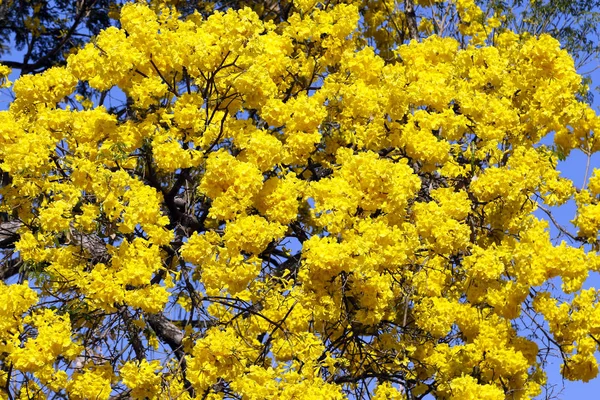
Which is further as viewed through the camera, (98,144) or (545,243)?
(98,144)

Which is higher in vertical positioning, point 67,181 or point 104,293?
point 67,181

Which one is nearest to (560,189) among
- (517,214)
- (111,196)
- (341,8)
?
(517,214)

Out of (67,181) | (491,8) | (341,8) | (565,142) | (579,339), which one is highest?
(491,8)

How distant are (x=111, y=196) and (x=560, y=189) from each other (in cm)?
309

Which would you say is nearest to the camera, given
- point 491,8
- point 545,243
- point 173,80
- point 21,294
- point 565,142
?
point 21,294

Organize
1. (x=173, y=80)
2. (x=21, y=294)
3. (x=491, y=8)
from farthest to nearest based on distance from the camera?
(x=491, y=8)
(x=173, y=80)
(x=21, y=294)

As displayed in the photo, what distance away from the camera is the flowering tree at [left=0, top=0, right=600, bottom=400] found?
6.21m

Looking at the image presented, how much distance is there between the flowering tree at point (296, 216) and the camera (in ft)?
20.4

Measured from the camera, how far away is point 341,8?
779cm

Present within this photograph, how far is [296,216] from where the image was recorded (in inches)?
254

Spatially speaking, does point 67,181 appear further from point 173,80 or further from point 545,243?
point 545,243

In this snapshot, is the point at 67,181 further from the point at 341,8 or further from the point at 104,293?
the point at 341,8

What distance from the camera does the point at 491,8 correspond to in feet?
39.2

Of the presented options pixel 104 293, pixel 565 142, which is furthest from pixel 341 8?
pixel 104 293
